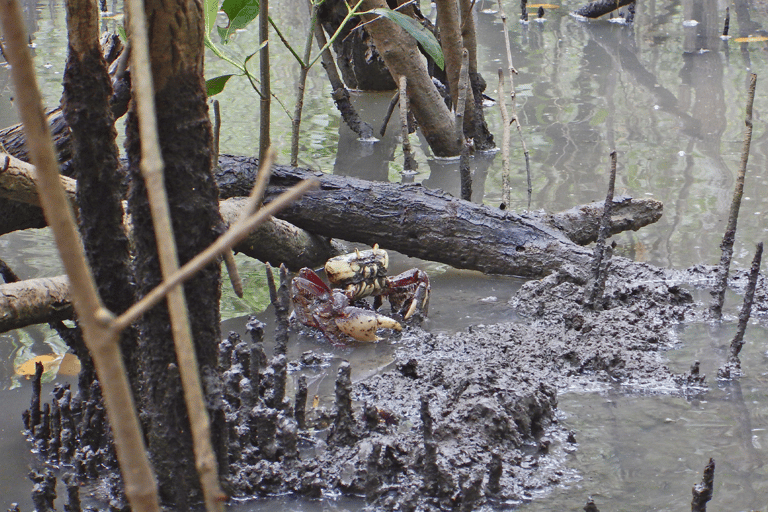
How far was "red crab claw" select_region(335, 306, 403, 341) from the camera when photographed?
387 cm

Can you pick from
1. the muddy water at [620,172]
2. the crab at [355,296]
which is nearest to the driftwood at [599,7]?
the muddy water at [620,172]

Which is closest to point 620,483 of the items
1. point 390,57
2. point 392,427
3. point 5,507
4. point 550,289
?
point 392,427

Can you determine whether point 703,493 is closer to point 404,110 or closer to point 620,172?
point 404,110

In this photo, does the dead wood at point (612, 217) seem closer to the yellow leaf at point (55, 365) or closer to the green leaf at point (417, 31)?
the green leaf at point (417, 31)

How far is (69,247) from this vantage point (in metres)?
0.71

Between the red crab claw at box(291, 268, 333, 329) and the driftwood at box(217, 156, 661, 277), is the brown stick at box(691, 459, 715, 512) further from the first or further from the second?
the driftwood at box(217, 156, 661, 277)

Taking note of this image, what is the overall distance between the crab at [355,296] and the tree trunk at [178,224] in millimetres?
1652

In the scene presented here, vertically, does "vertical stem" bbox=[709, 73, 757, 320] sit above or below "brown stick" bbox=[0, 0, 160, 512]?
below

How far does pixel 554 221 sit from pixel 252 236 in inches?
81.9

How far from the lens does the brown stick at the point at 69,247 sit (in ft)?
2.25

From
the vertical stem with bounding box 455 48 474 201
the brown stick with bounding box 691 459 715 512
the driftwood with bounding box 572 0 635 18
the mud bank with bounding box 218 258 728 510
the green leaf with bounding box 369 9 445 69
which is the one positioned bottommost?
the mud bank with bounding box 218 258 728 510

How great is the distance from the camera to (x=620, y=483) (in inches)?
102

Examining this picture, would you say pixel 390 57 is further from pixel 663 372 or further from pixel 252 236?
pixel 663 372

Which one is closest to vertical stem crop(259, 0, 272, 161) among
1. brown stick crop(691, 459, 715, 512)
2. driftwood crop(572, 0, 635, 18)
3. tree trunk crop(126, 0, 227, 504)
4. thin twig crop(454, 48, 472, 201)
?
tree trunk crop(126, 0, 227, 504)
